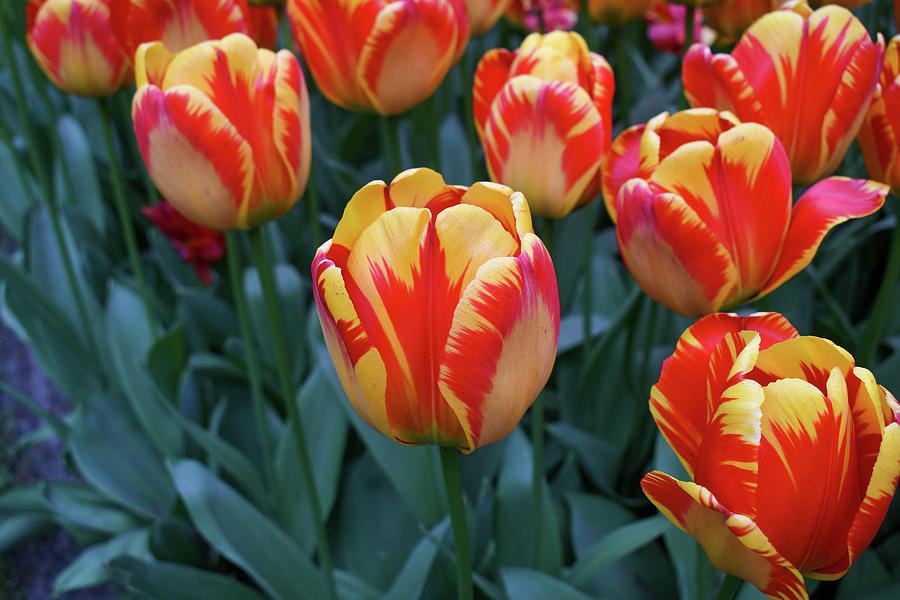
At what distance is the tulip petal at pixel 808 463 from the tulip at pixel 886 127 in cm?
34

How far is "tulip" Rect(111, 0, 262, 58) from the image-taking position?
2.68ft

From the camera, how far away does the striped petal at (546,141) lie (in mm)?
659

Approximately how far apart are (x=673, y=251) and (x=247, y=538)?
64cm

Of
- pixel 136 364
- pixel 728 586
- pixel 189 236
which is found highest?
pixel 728 586

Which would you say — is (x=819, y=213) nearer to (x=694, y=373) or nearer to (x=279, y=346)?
(x=694, y=373)

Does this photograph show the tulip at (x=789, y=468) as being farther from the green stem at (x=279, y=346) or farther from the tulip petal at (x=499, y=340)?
the green stem at (x=279, y=346)

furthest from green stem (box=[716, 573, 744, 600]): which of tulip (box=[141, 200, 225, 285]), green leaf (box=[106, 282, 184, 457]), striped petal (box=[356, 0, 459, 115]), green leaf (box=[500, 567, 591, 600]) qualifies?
tulip (box=[141, 200, 225, 285])

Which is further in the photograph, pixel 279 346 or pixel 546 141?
pixel 279 346

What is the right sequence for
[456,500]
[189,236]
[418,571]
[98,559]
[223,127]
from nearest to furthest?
[456,500] → [223,127] → [418,571] → [98,559] → [189,236]

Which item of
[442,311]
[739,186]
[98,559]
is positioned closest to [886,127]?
[739,186]

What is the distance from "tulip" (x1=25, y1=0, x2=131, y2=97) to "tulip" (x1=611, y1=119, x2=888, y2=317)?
2.29 ft

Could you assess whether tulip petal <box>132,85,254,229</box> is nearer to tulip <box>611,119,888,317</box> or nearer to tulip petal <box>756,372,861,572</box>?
tulip <box>611,119,888,317</box>

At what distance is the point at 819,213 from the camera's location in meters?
0.59

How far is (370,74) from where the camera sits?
79cm
